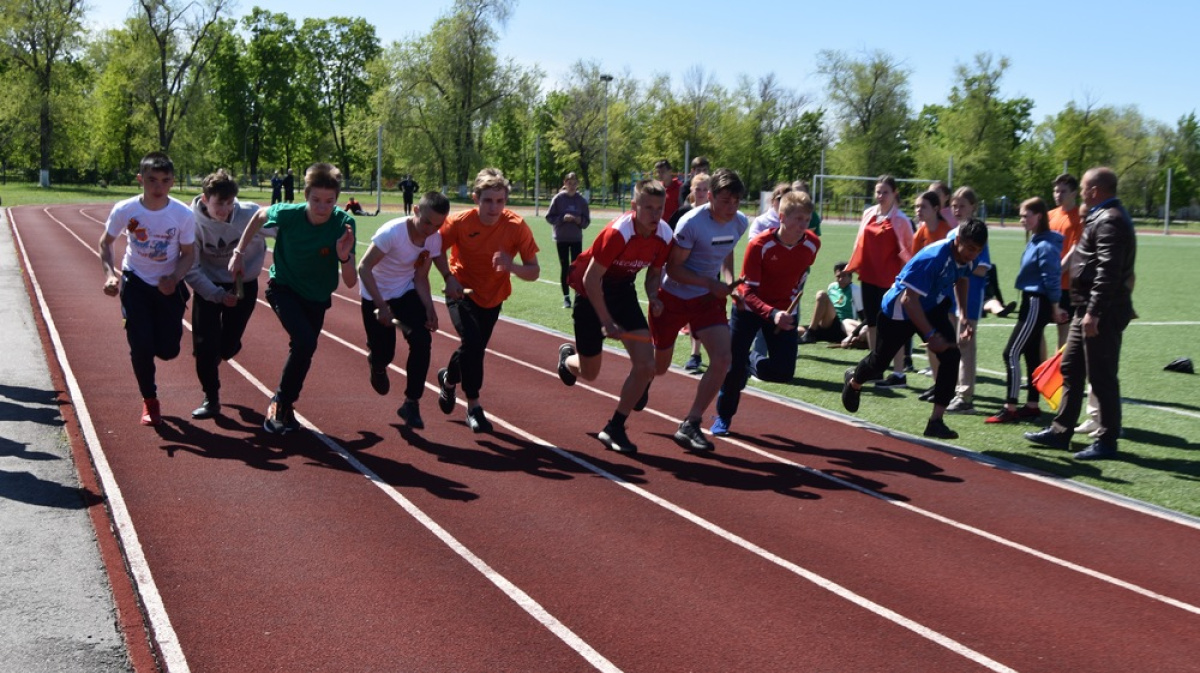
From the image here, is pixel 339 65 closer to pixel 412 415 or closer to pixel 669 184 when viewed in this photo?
pixel 669 184

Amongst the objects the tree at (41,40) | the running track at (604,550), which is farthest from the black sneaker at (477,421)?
the tree at (41,40)

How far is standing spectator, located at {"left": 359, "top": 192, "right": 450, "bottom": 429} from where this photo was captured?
806cm

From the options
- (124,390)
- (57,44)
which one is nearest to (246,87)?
(57,44)

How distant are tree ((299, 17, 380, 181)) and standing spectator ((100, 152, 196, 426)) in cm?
9316

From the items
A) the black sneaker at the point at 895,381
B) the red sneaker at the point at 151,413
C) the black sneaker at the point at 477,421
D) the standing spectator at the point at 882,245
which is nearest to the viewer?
the red sneaker at the point at 151,413

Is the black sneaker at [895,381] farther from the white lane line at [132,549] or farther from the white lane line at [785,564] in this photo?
the white lane line at [132,549]

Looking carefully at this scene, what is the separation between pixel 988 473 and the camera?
762 centimetres

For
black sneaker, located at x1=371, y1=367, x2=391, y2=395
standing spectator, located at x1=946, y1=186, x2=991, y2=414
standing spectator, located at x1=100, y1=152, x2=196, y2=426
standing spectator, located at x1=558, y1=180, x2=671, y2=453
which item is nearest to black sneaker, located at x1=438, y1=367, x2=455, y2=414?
black sneaker, located at x1=371, y1=367, x2=391, y2=395

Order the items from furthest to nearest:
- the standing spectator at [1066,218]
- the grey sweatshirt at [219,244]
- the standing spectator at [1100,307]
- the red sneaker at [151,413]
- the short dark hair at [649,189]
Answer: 1. the standing spectator at [1066,218]
2. the grey sweatshirt at [219,244]
3. the red sneaker at [151,413]
4. the standing spectator at [1100,307]
5. the short dark hair at [649,189]

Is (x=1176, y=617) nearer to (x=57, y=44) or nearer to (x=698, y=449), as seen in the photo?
(x=698, y=449)

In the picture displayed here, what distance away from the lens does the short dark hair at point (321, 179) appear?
7.59 metres

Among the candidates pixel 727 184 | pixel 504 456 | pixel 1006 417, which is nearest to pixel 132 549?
pixel 504 456

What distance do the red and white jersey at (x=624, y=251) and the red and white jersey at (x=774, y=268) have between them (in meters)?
0.73

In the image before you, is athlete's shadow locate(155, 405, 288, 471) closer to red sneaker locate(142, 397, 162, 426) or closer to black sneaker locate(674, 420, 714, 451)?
red sneaker locate(142, 397, 162, 426)
